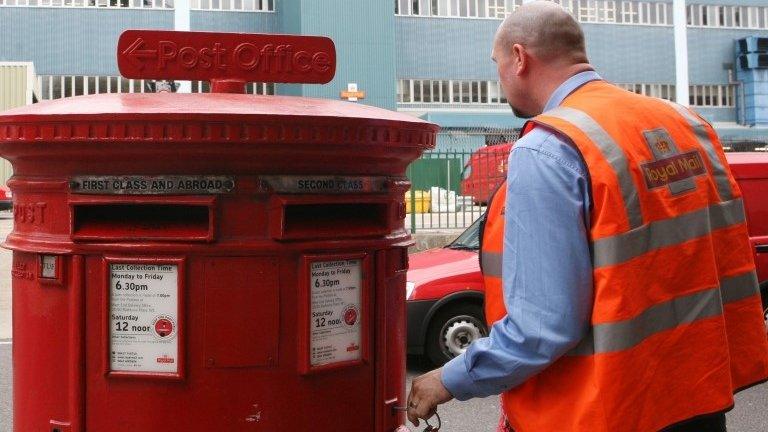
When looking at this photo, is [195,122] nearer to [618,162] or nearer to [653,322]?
[618,162]

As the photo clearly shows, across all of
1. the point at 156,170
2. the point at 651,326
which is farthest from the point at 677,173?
the point at 156,170

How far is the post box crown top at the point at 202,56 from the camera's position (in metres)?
2.72

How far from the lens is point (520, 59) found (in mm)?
2385

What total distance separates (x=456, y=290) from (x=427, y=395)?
212 inches

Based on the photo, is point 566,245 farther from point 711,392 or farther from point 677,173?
point 711,392

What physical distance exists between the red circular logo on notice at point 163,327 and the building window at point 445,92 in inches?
2025

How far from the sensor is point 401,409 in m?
2.71

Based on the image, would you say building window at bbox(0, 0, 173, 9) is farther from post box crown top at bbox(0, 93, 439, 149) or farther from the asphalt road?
post box crown top at bbox(0, 93, 439, 149)

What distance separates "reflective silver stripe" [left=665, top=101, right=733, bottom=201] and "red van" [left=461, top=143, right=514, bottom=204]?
1250cm

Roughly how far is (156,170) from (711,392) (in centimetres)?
146

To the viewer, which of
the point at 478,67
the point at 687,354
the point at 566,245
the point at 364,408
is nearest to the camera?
the point at 566,245

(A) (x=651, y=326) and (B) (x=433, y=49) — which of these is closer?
(A) (x=651, y=326)

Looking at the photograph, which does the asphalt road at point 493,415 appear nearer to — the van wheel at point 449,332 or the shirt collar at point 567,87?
the van wheel at point 449,332

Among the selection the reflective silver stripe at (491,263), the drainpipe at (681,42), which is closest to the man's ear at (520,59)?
the reflective silver stripe at (491,263)
